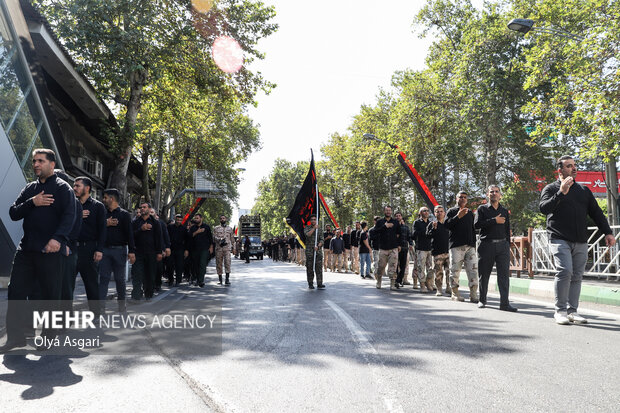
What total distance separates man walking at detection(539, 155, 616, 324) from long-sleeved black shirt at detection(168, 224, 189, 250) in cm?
1020

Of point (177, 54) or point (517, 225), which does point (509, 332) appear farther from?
point (517, 225)

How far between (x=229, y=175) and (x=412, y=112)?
13.1 m

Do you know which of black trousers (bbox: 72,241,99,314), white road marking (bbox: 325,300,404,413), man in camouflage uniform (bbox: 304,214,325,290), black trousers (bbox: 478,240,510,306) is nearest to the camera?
white road marking (bbox: 325,300,404,413)

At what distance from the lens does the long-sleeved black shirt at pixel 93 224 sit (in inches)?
278

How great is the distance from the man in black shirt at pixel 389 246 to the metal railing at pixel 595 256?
415 centimetres

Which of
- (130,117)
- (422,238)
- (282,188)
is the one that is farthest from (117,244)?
(282,188)

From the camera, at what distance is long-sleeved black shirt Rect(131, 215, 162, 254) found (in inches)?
370

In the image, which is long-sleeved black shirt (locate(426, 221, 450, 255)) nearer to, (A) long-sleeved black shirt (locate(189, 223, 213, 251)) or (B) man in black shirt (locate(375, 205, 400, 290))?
(B) man in black shirt (locate(375, 205, 400, 290))

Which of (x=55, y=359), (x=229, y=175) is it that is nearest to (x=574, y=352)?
(x=55, y=359)

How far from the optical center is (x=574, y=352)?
187 inches

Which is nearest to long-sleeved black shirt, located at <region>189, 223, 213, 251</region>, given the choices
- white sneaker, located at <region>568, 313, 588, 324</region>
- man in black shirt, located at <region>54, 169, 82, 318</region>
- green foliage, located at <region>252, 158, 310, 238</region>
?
man in black shirt, located at <region>54, 169, 82, 318</region>

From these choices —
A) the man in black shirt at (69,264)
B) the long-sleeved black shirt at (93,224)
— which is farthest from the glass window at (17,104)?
the man in black shirt at (69,264)

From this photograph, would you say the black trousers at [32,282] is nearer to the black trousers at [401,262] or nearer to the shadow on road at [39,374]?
the shadow on road at [39,374]

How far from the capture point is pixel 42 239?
5160mm
